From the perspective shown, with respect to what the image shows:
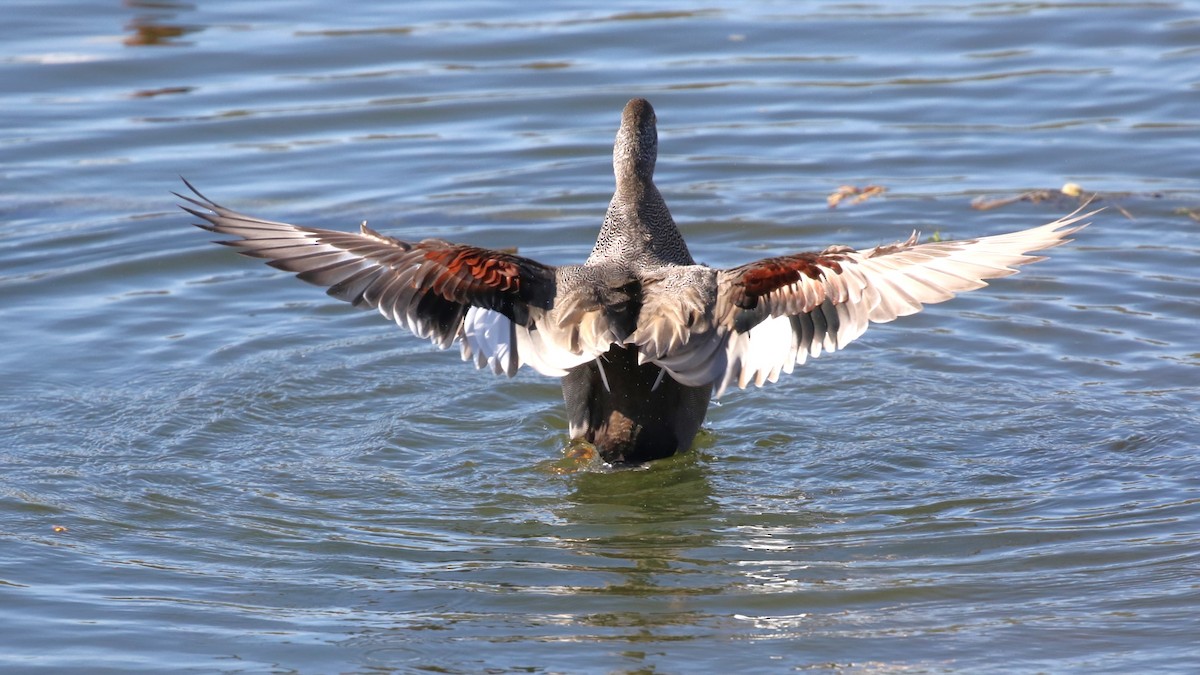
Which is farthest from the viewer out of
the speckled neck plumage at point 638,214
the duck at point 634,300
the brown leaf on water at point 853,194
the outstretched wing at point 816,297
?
the brown leaf on water at point 853,194

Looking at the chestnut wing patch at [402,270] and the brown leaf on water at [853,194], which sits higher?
the chestnut wing patch at [402,270]

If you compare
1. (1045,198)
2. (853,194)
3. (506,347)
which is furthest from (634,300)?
(1045,198)

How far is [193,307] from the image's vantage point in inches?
377

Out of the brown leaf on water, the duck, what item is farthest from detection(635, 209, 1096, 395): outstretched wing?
the brown leaf on water

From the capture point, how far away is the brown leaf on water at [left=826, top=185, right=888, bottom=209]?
10906 millimetres

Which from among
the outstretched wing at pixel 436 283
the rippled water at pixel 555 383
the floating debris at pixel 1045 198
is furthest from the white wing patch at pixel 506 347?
the floating debris at pixel 1045 198

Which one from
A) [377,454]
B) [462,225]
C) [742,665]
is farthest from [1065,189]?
[742,665]

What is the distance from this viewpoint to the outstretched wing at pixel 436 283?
6469mm

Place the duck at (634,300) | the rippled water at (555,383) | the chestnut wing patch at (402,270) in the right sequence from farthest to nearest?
the chestnut wing patch at (402,270) → the duck at (634,300) → the rippled water at (555,383)

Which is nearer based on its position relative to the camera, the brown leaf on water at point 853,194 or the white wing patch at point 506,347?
the white wing patch at point 506,347

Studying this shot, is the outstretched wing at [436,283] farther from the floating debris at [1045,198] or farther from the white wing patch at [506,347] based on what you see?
the floating debris at [1045,198]

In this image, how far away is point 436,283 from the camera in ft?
21.8

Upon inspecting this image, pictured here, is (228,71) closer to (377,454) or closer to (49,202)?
(49,202)

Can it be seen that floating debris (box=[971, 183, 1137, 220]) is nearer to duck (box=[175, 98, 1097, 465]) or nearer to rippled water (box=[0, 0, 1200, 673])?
rippled water (box=[0, 0, 1200, 673])
